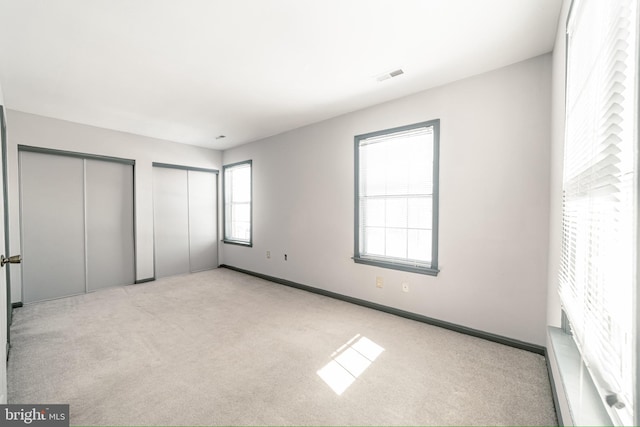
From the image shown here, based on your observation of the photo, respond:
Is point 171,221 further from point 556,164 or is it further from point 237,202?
point 556,164

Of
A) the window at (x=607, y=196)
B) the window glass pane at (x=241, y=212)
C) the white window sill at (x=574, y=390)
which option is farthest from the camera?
the window glass pane at (x=241, y=212)

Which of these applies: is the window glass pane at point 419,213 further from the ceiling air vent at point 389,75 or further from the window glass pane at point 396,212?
the ceiling air vent at point 389,75

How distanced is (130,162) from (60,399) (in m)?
3.76

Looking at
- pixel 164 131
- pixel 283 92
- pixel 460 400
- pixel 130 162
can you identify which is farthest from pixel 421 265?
pixel 130 162

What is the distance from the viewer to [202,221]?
5559mm

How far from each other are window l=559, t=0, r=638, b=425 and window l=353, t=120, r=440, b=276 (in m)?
1.59

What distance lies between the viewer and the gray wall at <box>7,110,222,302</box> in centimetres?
343

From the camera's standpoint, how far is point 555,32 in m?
1.99

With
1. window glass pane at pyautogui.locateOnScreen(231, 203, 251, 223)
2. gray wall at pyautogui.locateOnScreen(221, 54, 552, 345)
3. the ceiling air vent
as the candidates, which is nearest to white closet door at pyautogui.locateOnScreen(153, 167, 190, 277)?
window glass pane at pyautogui.locateOnScreen(231, 203, 251, 223)

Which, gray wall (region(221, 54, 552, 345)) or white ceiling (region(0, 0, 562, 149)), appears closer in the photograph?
white ceiling (region(0, 0, 562, 149))

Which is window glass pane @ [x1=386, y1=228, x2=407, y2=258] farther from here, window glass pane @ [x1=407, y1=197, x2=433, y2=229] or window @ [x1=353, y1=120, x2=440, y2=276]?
window glass pane @ [x1=407, y1=197, x2=433, y2=229]

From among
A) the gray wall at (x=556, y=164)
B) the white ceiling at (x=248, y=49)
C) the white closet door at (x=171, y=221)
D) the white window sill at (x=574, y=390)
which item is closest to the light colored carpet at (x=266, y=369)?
the white window sill at (x=574, y=390)

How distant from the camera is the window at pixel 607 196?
2.31ft

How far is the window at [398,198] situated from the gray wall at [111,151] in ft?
11.9
